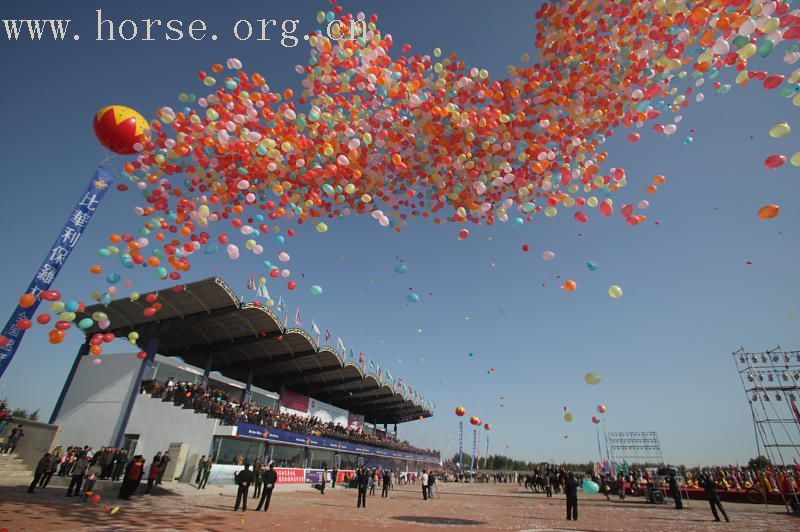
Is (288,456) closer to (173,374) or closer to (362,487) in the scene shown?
(173,374)

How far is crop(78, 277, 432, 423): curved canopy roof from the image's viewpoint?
78.1 feet

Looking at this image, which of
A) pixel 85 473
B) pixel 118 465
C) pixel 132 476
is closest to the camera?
pixel 132 476

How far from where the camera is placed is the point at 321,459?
121 feet

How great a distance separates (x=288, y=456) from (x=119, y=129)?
28.5 metres

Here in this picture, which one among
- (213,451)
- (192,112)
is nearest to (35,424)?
(213,451)

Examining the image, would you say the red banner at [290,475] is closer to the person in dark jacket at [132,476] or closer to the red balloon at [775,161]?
the person in dark jacket at [132,476]

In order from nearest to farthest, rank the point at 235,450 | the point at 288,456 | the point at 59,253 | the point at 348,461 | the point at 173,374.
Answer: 1. the point at 59,253
2. the point at 235,450
3. the point at 173,374
4. the point at 288,456
5. the point at 348,461

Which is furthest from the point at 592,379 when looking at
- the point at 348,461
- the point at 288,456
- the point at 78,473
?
the point at 348,461

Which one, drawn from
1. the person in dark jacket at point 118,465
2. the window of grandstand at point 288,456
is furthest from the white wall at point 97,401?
the window of grandstand at point 288,456

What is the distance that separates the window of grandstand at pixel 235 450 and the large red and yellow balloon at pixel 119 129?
19.2 m

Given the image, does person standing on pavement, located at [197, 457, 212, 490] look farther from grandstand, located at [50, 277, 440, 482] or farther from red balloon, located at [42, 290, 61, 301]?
red balloon, located at [42, 290, 61, 301]

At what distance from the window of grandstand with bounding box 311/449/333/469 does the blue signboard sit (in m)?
1.29

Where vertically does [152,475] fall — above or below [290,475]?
above

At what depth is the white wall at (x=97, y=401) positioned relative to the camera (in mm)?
22719
